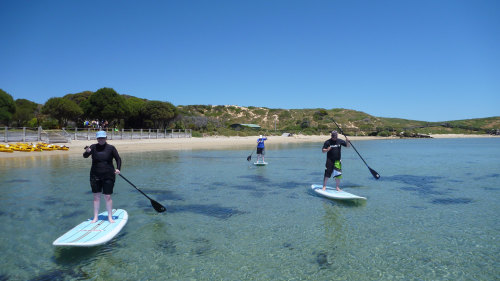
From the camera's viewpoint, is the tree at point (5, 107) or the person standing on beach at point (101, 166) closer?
the person standing on beach at point (101, 166)

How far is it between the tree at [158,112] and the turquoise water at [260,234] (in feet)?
151

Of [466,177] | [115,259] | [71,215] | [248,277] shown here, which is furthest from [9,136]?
[466,177]

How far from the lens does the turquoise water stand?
17.2 ft

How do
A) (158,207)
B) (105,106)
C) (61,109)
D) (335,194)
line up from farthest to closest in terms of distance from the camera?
(105,106) → (61,109) → (335,194) → (158,207)

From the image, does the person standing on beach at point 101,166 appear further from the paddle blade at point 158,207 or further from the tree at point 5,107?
the tree at point 5,107

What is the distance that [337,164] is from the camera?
10414mm

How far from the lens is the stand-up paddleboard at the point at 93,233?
584cm

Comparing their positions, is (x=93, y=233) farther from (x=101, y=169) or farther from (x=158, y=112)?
(x=158, y=112)

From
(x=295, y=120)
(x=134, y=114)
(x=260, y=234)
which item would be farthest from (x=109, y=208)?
(x=295, y=120)

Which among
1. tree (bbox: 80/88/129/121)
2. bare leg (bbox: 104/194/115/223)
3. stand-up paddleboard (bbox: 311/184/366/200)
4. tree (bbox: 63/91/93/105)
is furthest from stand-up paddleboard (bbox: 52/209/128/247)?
tree (bbox: 63/91/93/105)

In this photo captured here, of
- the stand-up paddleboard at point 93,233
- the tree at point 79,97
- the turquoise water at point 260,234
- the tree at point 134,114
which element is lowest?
the turquoise water at point 260,234

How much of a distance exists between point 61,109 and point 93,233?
5063 centimetres

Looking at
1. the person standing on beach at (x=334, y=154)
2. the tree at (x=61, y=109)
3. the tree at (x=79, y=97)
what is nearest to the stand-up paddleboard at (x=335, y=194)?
the person standing on beach at (x=334, y=154)

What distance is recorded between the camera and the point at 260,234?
701cm
